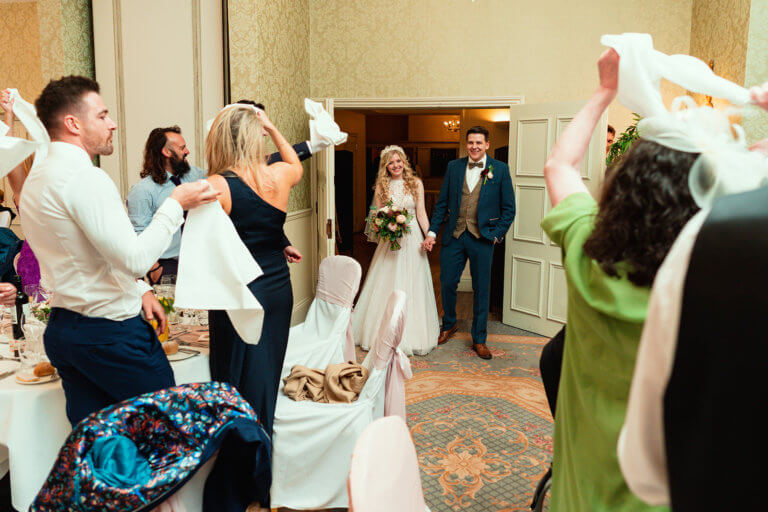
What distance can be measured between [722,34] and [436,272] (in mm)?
5298

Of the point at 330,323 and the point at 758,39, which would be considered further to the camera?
the point at 758,39

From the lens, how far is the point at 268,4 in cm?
480

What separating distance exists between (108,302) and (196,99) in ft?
10.7

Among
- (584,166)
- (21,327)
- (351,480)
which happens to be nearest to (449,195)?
(584,166)

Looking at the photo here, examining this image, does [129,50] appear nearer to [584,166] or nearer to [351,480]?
[584,166]

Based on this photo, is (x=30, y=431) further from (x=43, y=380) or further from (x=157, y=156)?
(x=157, y=156)

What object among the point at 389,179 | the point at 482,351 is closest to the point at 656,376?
the point at 482,351

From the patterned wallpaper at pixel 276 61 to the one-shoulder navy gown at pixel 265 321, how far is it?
2489 millimetres

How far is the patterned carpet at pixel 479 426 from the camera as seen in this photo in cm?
283

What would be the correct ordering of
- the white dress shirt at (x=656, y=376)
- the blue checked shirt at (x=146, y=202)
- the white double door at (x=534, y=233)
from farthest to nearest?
the white double door at (x=534, y=233) < the blue checked shirt at (x=146, y=202) < the white dress shirt at (x=656, y=376)

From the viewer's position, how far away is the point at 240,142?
7.88 feet

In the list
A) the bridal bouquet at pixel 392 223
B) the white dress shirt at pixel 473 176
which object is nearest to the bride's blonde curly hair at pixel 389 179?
the bridal bouquet at pixel 392 223

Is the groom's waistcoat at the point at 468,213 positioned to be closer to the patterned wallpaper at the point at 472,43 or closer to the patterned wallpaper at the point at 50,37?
the patterned wallpaper at the point at 472,43

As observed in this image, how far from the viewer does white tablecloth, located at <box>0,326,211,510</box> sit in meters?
1.96
